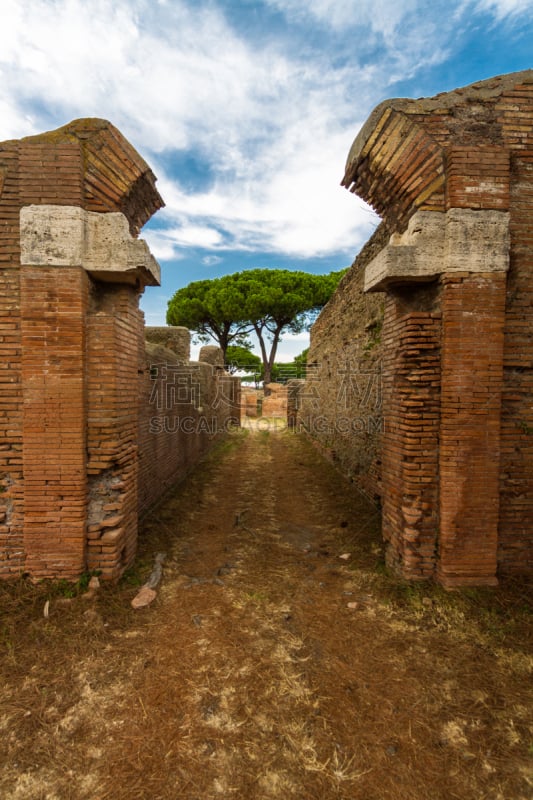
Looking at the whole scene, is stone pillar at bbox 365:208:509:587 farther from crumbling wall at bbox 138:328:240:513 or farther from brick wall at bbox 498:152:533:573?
crumbling wall at bbox 138:328:240:513

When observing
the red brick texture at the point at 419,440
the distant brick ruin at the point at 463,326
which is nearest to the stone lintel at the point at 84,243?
the distant brick ruin at the point at 463,326

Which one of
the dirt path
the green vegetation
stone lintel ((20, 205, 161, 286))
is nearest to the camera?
the dirt path

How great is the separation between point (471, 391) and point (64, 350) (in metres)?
3.84

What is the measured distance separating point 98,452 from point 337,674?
108 inches

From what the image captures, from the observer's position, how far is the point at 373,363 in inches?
249

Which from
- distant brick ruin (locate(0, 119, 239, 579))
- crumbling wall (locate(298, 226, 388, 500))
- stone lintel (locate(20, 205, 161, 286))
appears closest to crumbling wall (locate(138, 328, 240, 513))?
distant brick ruin (locate(0, 119, 239, 579))

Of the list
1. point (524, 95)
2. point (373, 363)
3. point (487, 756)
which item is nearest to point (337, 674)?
point (487, 756)

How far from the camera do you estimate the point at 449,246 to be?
3.30 metres

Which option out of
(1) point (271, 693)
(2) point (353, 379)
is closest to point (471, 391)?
(1) point (271, 693)

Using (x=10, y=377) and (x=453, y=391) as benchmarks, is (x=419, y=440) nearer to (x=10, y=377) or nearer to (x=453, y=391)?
(x=453, y=391)

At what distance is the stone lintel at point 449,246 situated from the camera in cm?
330

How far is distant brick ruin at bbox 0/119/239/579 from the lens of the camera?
3.27m

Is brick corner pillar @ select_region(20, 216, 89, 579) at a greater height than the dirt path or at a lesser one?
greater

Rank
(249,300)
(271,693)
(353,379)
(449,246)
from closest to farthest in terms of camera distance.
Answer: (271,693) < (449,246) < (353,379) < (249,300)
